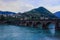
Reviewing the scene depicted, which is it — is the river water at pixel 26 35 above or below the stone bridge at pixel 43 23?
below

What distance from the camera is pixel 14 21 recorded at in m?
98.9

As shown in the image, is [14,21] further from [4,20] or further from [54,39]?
[54,39]

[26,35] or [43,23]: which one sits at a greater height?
[43,23]

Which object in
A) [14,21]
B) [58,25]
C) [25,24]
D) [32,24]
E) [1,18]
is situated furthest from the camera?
[1,18]

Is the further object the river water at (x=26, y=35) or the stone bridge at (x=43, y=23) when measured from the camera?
the stone bridge at (x=43, y=23)

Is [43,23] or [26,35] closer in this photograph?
[26,35]

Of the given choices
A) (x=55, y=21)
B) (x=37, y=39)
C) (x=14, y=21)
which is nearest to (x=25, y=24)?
(x=14, y=21)

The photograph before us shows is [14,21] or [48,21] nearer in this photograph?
[48,21]

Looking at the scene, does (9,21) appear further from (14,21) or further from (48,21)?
(48,21)

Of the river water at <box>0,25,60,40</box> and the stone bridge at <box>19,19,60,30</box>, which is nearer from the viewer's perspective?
the river water at <box>0,25,60,40</box>

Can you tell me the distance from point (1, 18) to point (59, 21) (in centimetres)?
4945

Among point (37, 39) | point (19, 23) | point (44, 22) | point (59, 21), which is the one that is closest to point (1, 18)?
point (19, 23)

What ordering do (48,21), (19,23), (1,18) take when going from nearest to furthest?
(48,21) < (19,23) < (1,18)

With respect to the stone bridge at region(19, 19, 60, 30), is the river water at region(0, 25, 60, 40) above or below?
below
